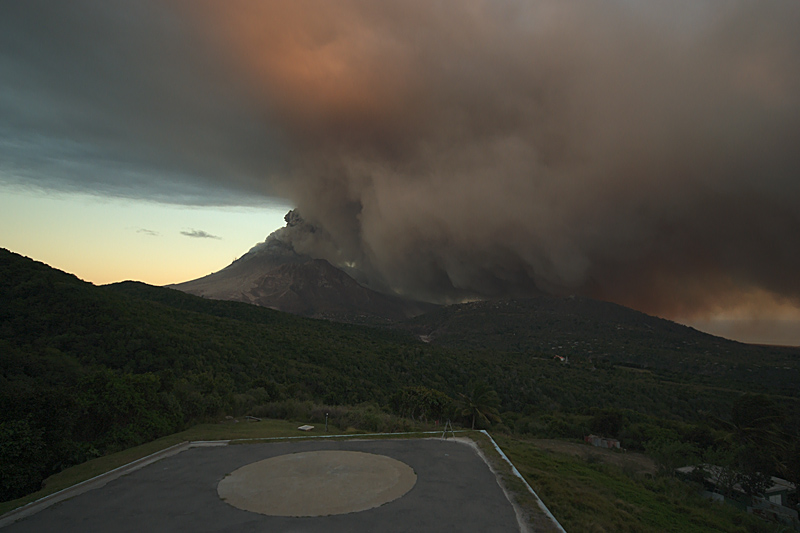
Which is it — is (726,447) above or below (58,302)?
below

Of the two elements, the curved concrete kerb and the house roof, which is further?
the house roof

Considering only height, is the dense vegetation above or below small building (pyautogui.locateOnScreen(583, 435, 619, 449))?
above

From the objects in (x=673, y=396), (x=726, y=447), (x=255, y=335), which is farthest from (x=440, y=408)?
(x=673, y=396)

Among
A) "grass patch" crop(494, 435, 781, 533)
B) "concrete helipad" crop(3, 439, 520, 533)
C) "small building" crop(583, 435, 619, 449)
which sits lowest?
"small building" crop(583, 435, 619, 449)

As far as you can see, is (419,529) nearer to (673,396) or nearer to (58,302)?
(58,302)

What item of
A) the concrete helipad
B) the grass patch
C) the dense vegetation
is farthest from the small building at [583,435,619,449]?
the concrete helipad

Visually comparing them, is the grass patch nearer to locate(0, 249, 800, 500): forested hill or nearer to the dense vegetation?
the dense vegetation

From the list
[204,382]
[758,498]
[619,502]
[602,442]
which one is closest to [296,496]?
[619,502]
